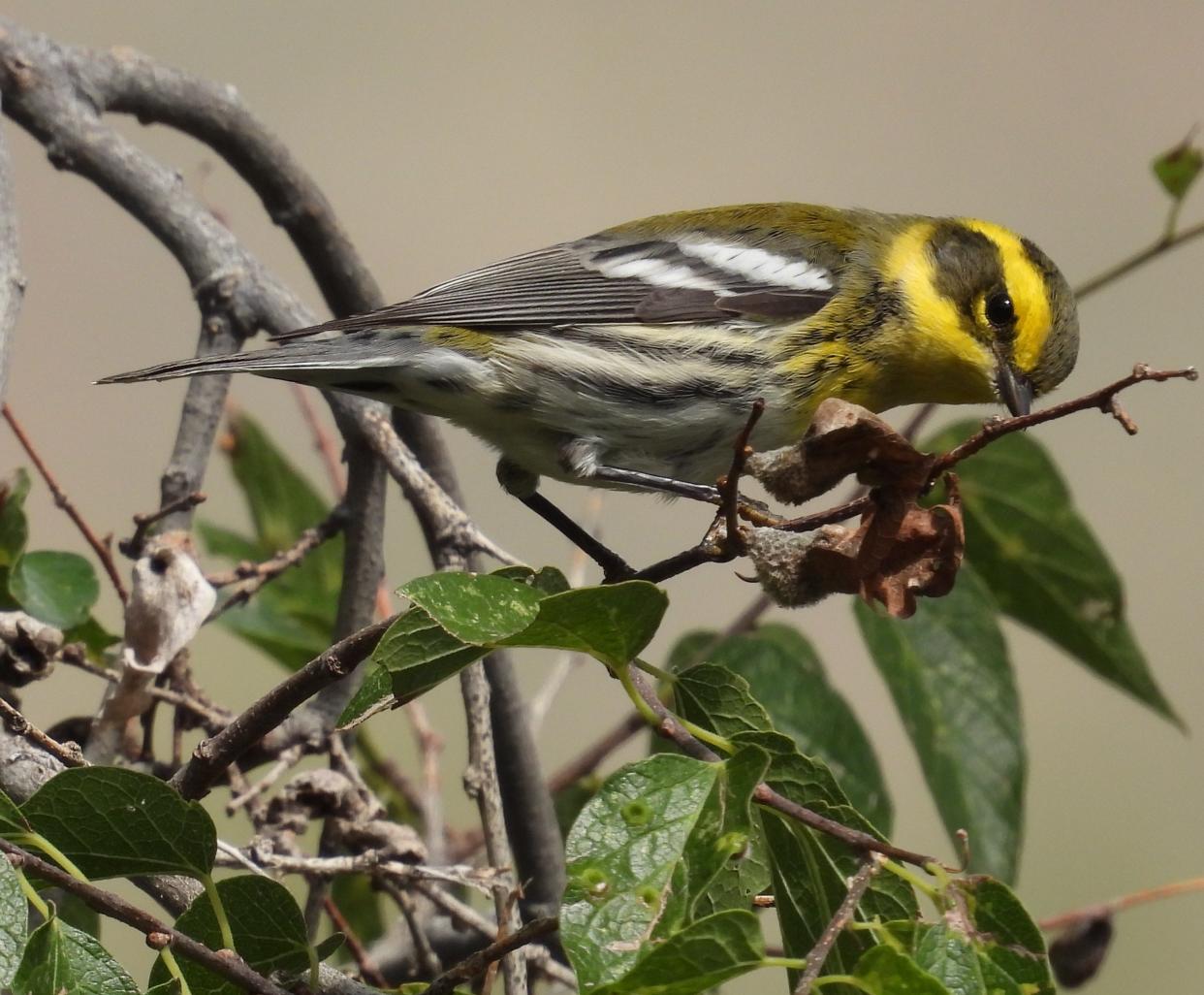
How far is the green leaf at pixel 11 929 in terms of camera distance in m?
1.26

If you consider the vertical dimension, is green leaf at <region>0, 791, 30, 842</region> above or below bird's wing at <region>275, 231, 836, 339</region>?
below

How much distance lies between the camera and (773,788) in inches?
58.4

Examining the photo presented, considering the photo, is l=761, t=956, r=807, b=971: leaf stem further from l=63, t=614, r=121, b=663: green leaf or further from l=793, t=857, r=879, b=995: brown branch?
l=63, t=614, r=121, b=663: green leaf

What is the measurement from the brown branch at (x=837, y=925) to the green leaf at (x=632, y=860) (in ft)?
0.42

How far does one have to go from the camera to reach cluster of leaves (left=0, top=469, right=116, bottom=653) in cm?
222

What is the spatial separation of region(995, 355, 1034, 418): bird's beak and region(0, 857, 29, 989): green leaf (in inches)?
97.3

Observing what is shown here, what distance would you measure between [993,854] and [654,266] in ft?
5.04

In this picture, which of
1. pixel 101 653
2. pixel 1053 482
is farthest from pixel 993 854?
pixel 101 653

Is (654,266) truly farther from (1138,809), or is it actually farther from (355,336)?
(1138,809)

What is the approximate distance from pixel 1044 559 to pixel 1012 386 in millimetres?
463

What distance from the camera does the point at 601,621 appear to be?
1.36m

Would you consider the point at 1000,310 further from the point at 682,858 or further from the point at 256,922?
the point at 256,922

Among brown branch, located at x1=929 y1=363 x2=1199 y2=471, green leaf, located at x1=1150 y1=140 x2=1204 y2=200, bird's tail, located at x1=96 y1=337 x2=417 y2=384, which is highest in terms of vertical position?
bird's tail, located at x1=96 y1=337 x2=417 y2=384

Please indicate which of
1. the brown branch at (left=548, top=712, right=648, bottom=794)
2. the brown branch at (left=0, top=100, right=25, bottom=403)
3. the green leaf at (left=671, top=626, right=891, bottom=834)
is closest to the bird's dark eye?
the green leaf at (left=671, top=626, right=891, bottom=834)
